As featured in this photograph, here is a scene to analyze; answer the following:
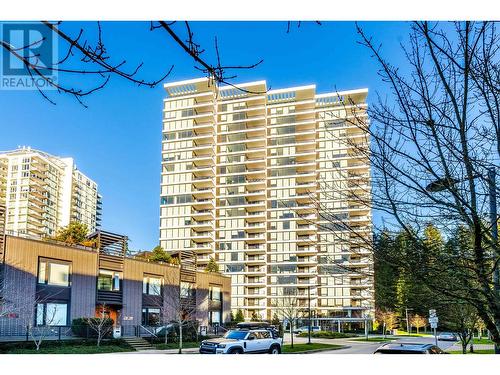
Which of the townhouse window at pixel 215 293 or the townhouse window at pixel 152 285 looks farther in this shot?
the townhouse window at pixel 215 293

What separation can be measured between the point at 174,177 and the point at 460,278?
129ft

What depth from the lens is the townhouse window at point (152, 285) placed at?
20722 mm

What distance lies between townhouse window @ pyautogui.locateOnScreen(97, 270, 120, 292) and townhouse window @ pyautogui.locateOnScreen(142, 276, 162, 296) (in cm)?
158

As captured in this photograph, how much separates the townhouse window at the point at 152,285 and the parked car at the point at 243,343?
9.09 metres

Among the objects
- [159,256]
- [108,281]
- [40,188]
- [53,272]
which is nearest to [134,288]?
[108,281]

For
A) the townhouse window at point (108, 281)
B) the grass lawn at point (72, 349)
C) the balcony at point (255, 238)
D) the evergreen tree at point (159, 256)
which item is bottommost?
the grass lawn at point (72, 349)

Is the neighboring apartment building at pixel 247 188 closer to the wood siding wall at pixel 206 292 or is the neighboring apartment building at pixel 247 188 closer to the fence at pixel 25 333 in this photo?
the wood siding wall at pixel 206 292

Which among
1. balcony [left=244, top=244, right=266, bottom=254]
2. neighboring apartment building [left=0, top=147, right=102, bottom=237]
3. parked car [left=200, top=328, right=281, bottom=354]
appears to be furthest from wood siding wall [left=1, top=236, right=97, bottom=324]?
balcony [left=244, top=244, right=266, bottom=254]

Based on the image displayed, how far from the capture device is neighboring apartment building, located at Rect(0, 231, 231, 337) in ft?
48.6

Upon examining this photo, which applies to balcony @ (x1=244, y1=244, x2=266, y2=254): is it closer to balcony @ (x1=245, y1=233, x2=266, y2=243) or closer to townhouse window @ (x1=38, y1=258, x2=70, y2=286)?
balcony @ (x1=245, y1=233, x2=266, y2=243)

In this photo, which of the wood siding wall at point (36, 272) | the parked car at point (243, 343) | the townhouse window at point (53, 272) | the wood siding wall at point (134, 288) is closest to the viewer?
the parked car at point (243, 343)

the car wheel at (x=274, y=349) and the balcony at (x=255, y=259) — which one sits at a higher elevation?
Result: the balcony at (x=255, y=259)
